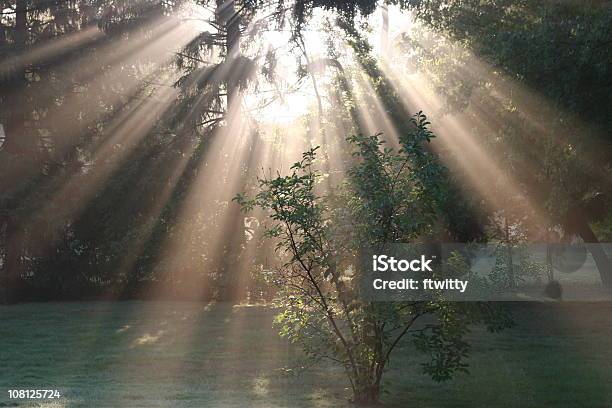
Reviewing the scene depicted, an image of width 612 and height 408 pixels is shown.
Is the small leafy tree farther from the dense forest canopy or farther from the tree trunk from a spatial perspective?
the tree trunk

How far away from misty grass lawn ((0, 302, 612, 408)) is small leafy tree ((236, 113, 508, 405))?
83 cm

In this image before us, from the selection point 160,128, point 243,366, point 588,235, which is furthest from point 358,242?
point 588,235

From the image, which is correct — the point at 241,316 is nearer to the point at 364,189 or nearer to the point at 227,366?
the point at 227,366

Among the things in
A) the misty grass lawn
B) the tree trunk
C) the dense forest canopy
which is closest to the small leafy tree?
the misty grass lawn

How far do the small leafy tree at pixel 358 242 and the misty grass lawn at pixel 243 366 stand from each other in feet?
2.72

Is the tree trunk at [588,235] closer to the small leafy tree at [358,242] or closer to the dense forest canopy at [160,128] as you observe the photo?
the dense forest canopy at [160,128]

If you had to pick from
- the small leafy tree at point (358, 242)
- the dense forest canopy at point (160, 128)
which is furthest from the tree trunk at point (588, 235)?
the small leafy tree at point (358, 242)

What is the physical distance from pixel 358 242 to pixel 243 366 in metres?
4.52

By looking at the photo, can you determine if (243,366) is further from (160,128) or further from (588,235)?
(588,235)

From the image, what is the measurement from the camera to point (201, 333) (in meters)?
15.9

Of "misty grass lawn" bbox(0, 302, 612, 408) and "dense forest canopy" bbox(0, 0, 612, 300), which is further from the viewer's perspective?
"dense forest canopy" bbox(0, 0, 612, 300)

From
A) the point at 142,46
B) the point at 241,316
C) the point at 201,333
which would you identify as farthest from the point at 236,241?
the point at 201,333

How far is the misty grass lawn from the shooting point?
9.55 meters

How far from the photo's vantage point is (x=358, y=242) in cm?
826
